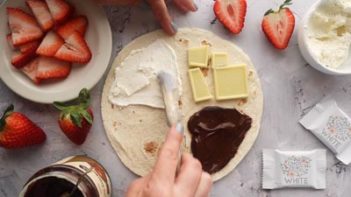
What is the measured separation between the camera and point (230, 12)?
4.15 feet

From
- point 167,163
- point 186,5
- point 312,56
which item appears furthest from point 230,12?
point 167,163

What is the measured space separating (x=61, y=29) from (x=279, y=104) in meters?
0.59

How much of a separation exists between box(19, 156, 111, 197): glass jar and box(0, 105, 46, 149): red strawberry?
0.16m

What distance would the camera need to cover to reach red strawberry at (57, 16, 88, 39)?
121 centimetres

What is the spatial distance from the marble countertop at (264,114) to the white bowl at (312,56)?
47 millimetres

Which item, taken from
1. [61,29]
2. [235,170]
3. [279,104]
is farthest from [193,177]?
[61,29]

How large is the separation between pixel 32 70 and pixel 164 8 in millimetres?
367

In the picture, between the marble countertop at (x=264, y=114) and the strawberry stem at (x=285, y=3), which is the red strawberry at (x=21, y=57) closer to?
the marble countertop at (x=264, y=114)

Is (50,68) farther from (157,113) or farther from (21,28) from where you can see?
(157,113)

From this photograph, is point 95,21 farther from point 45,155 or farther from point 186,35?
point 45,155

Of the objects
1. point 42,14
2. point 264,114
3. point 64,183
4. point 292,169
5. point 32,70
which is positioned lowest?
point 292,169

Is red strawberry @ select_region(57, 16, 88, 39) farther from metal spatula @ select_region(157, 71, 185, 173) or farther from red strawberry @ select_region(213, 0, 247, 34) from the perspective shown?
red strawberry @ select_region(213, 0, 247, 34)

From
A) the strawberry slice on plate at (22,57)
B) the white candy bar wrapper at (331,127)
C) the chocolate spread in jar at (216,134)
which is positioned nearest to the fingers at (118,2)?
the strawberry slice on plate at (22,57)

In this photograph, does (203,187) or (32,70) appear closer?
(203,187)
